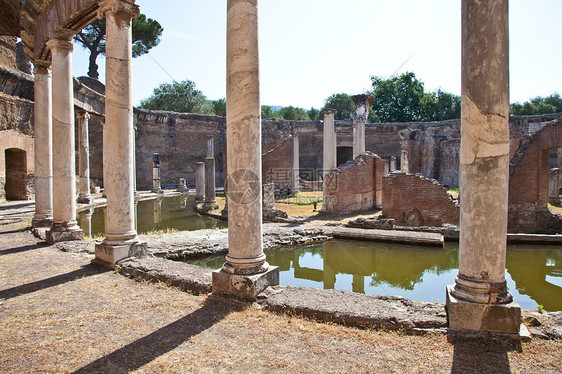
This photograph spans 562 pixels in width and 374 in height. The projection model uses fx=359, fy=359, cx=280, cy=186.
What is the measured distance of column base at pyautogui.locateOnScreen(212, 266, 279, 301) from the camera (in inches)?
160

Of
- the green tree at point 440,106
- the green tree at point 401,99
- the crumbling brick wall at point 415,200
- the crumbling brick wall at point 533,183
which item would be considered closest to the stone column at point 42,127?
the crumbling brick wall at point 415,200

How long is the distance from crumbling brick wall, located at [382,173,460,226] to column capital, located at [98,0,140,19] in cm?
972

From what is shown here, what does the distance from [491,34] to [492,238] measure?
1.86 metres

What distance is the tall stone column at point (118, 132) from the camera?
558 cm

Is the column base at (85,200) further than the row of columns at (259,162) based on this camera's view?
Yes

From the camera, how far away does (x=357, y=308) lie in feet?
12.1

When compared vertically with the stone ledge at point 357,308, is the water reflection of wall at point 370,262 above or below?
below

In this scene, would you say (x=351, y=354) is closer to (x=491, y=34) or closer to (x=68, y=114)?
(x=491, y=34)

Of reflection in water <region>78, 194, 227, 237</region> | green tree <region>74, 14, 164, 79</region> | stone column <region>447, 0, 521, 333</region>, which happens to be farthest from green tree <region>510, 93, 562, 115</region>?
stone column <region>447, 0, 521, 333</region>

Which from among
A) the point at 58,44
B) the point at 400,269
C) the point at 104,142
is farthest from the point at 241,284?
the point at 58,44

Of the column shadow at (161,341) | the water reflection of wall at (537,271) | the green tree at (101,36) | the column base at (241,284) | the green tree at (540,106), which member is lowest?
the water reflection of wall at (537,271)

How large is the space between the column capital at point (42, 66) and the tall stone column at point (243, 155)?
242 inches

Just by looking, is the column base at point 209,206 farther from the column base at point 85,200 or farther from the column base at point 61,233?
the column base at point 61,233

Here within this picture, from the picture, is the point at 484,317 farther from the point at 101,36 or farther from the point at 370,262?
the point at 101,36
